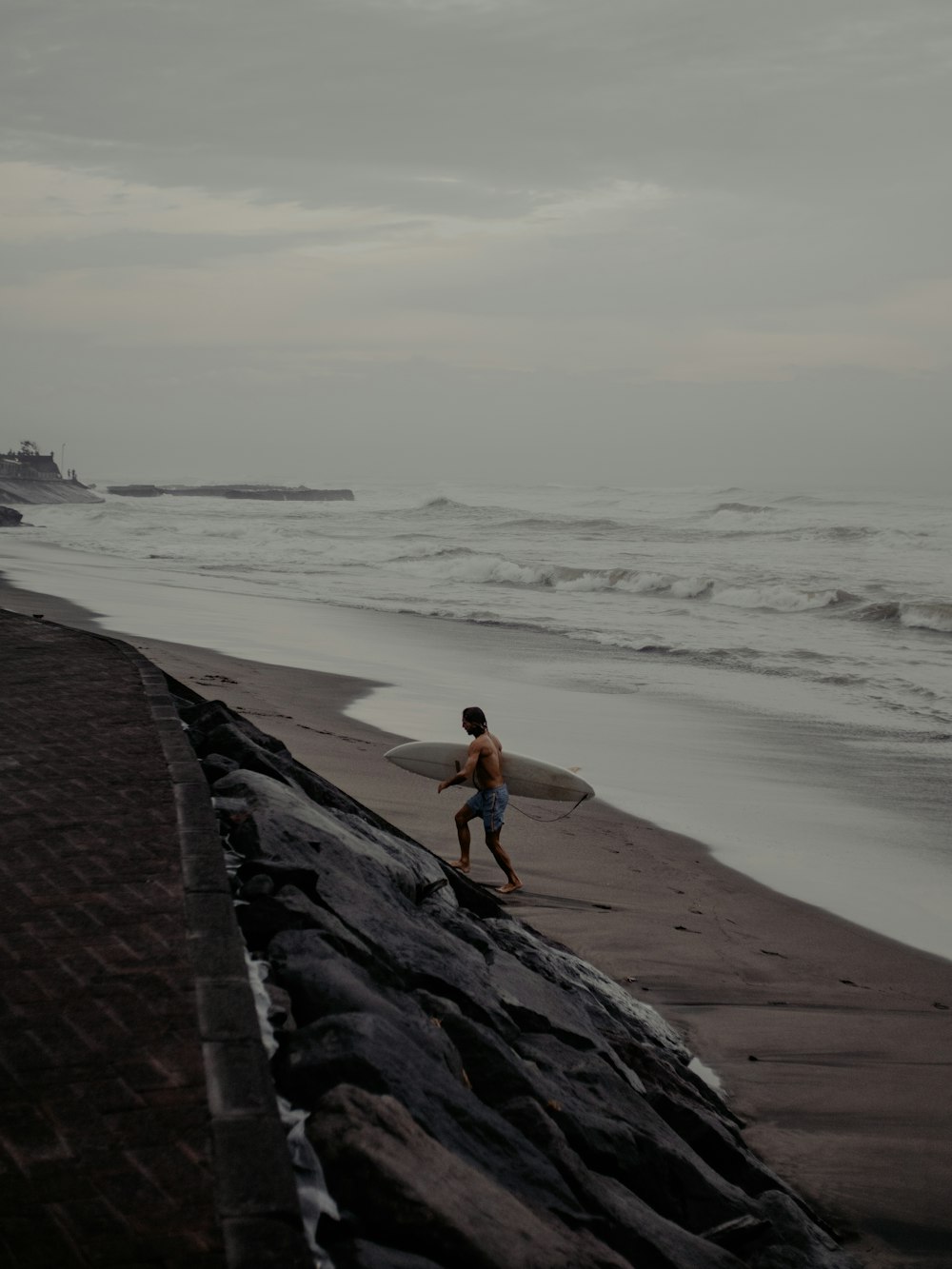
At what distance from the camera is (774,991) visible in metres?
7.22

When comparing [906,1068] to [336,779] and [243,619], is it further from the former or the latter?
[243,619]

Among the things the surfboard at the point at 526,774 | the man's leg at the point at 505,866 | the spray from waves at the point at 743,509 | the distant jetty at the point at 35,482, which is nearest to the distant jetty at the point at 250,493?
the distant jetty at the point at 35,482

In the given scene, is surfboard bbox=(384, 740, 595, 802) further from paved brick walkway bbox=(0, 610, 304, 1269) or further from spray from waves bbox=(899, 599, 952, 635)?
spray from waves bbox=(899, 599, 952, 635)

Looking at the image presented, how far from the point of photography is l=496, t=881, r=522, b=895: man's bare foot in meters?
8.62

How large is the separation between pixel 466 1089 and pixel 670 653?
1808cm

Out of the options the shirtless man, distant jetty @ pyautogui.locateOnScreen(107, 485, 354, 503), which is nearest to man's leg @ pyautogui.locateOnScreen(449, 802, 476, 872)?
the shirtless man

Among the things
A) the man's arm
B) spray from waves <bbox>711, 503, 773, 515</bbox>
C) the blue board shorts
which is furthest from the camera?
spray from waves <bbox>711, 503, 773, 515</bbox>

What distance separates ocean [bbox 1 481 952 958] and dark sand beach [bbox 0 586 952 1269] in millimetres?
659

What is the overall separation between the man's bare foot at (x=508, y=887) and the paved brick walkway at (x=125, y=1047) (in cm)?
298

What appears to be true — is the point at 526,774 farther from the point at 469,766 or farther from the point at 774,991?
the point at 774,991

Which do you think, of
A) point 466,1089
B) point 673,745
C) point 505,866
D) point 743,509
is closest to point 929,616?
point 673,745

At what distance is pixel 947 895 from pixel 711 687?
909 cm

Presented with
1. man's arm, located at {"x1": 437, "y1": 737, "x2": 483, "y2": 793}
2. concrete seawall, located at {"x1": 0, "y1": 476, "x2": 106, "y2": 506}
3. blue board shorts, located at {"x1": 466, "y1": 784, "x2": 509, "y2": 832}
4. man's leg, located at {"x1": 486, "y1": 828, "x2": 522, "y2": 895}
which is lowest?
man's leg, located at {"x1": 486, "y1": 828, "x2": 522, "y2": 895}

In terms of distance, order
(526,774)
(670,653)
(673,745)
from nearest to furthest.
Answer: (526,774) < (673,745) < (670,653)
